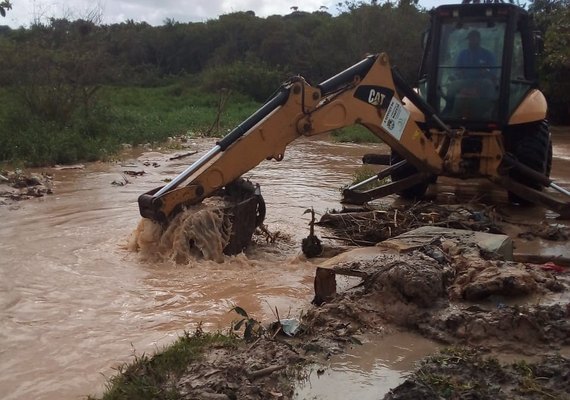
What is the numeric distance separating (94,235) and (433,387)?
17.6 ft

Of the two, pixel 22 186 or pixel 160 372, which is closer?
pixel 160 372

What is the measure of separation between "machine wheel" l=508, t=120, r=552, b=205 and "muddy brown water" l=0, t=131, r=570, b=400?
48cm

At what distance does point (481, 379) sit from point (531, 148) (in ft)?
19.4

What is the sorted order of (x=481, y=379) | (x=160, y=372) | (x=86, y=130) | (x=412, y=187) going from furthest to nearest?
(x=86, y=130)
(x=412, y=187)
(x=160, y=372)
(x=481, y=379)

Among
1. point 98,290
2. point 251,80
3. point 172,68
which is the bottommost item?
point 98,290

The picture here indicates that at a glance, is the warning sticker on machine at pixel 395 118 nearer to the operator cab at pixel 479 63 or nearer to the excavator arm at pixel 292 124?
the excavator arm at pixel 292 124

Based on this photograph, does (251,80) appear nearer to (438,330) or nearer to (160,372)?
(438,330)

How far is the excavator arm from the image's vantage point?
253 inches

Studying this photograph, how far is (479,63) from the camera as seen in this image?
8.84 metres

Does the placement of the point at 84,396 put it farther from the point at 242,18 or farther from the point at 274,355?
the point at 242,18

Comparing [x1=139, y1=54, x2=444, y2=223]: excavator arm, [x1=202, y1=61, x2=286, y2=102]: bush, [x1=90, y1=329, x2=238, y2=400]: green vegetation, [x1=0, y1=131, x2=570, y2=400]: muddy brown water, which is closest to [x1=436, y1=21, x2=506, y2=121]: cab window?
[x1=139, y1=54, x2=444, y2=223]: excavator arm

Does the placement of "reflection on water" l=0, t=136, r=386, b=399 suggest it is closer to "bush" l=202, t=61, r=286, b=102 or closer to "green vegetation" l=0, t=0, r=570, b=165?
"green vegetation" l=0, t=0, r=570, b=165

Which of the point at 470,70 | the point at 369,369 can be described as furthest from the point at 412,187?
the point at 369,369

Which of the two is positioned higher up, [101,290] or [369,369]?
[369,369]
